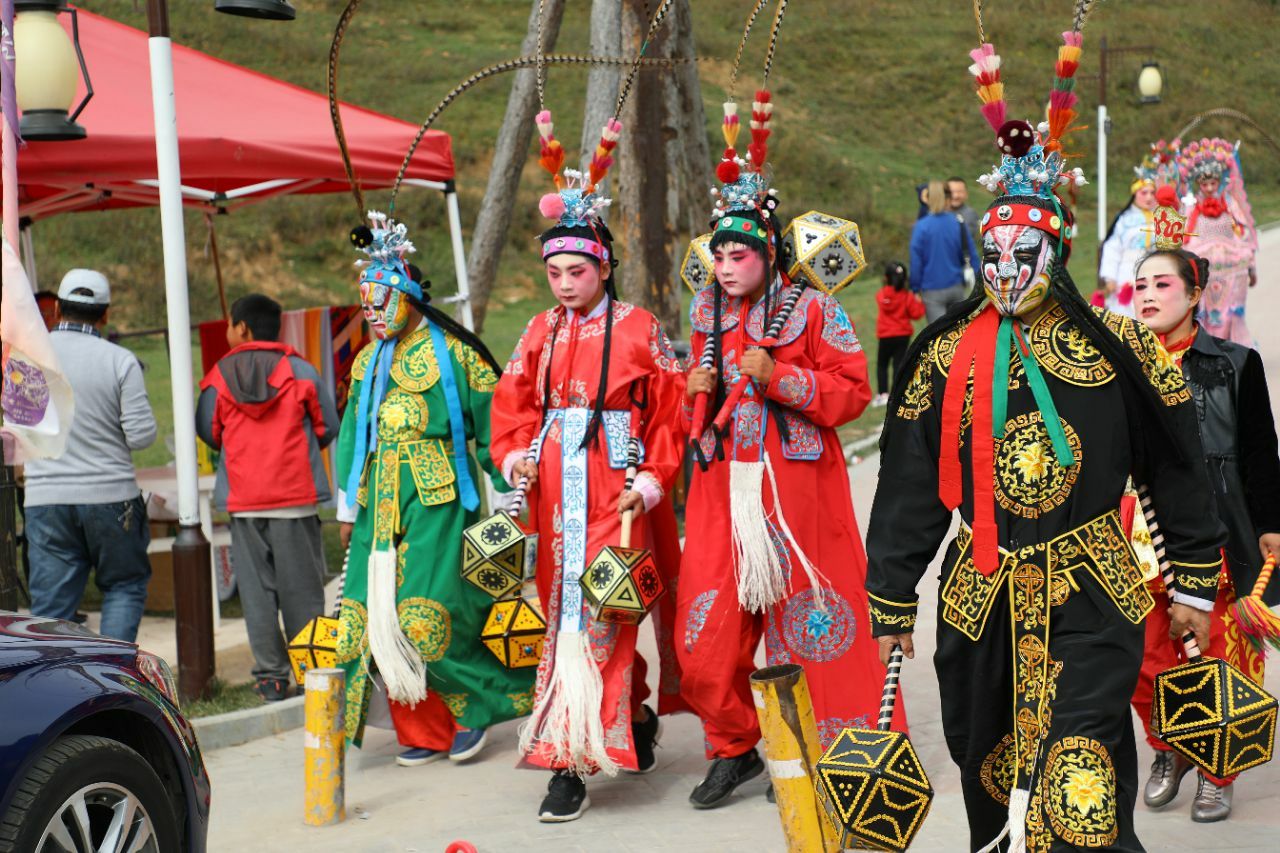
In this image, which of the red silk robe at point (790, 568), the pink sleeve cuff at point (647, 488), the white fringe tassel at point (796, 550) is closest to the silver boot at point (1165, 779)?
the red silk robe at point (790, 568)

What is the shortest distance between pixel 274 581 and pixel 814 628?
2.95 m

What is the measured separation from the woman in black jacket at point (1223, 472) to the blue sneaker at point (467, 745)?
2.51 metres

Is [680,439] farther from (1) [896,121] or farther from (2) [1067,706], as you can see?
(1) [896,121]

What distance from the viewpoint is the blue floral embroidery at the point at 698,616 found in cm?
544

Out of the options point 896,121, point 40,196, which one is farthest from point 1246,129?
point 40,196

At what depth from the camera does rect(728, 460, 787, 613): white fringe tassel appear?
5.34 metres

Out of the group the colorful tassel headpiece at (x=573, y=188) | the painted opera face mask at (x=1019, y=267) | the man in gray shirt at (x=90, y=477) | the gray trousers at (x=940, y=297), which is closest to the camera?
the painted opera face mask at (x=1019, y=267)

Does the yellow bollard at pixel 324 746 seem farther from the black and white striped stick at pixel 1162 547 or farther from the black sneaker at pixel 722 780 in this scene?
the black and white striped stick at pixel 1162 547

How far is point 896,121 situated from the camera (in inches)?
1841

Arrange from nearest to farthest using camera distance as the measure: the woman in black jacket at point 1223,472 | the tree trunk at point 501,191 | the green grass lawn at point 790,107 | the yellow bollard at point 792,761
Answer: the yellow bollard at point 792,761, the woman in black jacket at point 1223,472, the tree trunk at point 501,191, the green grass lawn at point 790,107

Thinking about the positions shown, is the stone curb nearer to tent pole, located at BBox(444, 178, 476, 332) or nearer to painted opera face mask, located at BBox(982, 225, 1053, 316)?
tent pole, located at BBox(444, 178, 476, 332)

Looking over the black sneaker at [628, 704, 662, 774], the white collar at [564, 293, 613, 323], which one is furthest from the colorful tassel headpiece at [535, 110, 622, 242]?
the black sneaker at [628, 704, 662, 774]

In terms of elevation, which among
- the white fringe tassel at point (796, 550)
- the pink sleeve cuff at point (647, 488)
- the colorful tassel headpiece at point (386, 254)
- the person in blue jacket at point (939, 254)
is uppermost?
the person in blue jacket at point (939, 254)

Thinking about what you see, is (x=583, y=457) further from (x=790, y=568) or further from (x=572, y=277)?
(x=790, y=568)
